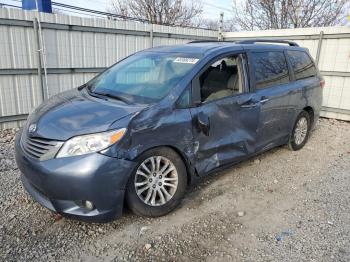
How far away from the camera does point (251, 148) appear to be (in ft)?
13.1

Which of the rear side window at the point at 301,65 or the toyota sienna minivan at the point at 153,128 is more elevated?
the rear side window at the point at 301,65

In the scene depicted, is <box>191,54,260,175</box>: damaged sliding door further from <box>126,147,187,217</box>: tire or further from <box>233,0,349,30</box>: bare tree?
<box>233,0,349,30</box>: bare tree

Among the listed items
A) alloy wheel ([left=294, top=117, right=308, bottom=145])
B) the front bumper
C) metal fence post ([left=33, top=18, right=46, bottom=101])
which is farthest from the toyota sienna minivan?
metal fence post ([left=33, top=18, right=46, bottom=101])

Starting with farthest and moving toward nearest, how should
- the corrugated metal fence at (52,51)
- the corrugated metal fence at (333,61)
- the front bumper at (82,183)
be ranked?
the corrugated metal fence at (333,61), the corrugated metal fence at (52,51), the front bumper at (82,183)

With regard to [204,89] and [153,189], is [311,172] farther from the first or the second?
[153,189]

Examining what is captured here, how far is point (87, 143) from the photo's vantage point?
8.54ft

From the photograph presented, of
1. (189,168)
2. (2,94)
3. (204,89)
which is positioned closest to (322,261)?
(189,168)

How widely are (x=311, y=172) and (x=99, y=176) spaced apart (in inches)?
129

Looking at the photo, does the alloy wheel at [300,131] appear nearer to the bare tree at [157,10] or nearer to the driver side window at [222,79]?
the driver side window at [222,79]

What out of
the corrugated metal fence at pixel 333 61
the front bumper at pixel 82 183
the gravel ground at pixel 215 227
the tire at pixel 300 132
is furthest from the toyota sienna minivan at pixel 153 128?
the corrugated metal fence at pixel 333 61

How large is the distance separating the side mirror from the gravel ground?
85 centimetres

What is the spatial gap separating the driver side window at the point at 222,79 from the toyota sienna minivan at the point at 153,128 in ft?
0.04

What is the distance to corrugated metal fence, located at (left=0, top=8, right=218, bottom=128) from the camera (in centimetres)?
580

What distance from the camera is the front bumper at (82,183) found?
2537mm
